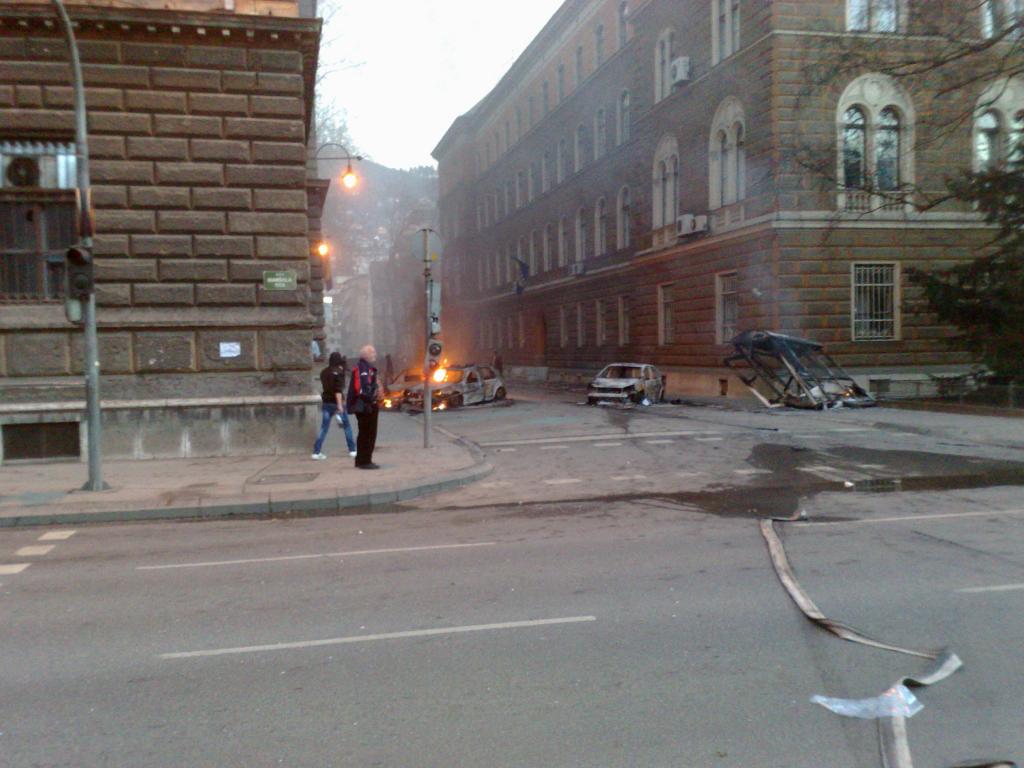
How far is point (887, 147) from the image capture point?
27500 mm

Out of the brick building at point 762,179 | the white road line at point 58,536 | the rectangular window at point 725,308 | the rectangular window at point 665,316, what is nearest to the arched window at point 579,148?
the brick building at point 762,179

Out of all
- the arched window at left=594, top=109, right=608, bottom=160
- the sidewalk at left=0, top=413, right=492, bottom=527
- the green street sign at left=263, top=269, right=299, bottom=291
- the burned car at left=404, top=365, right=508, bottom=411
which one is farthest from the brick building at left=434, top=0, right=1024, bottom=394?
the sidewalk at left=0, top=413, right=492, bottom=527

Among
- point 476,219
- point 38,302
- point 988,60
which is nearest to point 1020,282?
point 988,60

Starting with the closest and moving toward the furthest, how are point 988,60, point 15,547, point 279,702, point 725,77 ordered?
point 279,702 → point 15,547 → point 988,60 → point 725,77

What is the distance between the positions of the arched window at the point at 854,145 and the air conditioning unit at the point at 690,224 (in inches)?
209

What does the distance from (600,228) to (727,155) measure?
13.2m

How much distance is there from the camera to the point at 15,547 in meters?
8.58

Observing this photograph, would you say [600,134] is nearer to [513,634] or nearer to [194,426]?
[194,426]

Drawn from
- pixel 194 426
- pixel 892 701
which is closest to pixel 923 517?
pixel 892 701

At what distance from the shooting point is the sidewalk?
33.4 feet

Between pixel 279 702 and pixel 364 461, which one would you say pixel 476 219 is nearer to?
pixel 364 461

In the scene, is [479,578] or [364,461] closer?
[479,578]

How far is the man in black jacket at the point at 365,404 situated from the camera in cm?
1301

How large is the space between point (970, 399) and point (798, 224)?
743 centimetres
